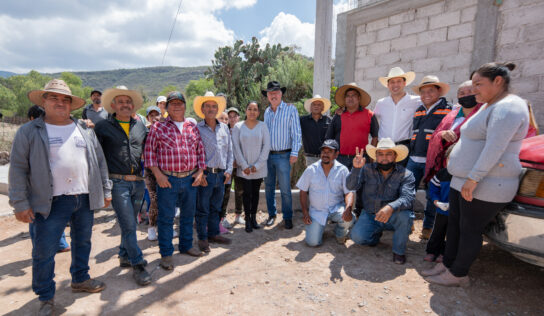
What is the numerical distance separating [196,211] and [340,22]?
19.2 ft

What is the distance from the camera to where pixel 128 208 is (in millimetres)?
3174

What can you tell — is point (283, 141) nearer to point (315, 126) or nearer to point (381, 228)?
point (315, 126)

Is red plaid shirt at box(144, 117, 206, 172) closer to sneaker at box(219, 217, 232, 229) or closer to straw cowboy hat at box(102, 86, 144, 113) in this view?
straw cowboy hat at box(102, 86, 144, 113)

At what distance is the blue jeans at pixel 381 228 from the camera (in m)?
3.65

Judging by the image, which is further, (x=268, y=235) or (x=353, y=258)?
(x=268, y=235)

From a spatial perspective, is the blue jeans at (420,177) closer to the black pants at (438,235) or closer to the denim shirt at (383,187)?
the denim shirt at (383,187)

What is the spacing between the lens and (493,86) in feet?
8.27

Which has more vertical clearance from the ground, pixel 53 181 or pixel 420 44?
pixel 420 44

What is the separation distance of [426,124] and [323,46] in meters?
2.53

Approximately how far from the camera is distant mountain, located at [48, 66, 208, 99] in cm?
13562

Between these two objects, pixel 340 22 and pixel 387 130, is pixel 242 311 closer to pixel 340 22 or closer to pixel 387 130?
pixel 387 130

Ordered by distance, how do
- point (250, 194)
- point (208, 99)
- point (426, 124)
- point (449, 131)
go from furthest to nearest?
point (250, 194) < point (208, 99) < point (426, 124) < point (449, 131)

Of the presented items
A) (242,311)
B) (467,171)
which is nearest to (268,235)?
(242,311)

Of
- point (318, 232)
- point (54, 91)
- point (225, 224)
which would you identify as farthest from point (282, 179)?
point (54, 91)
